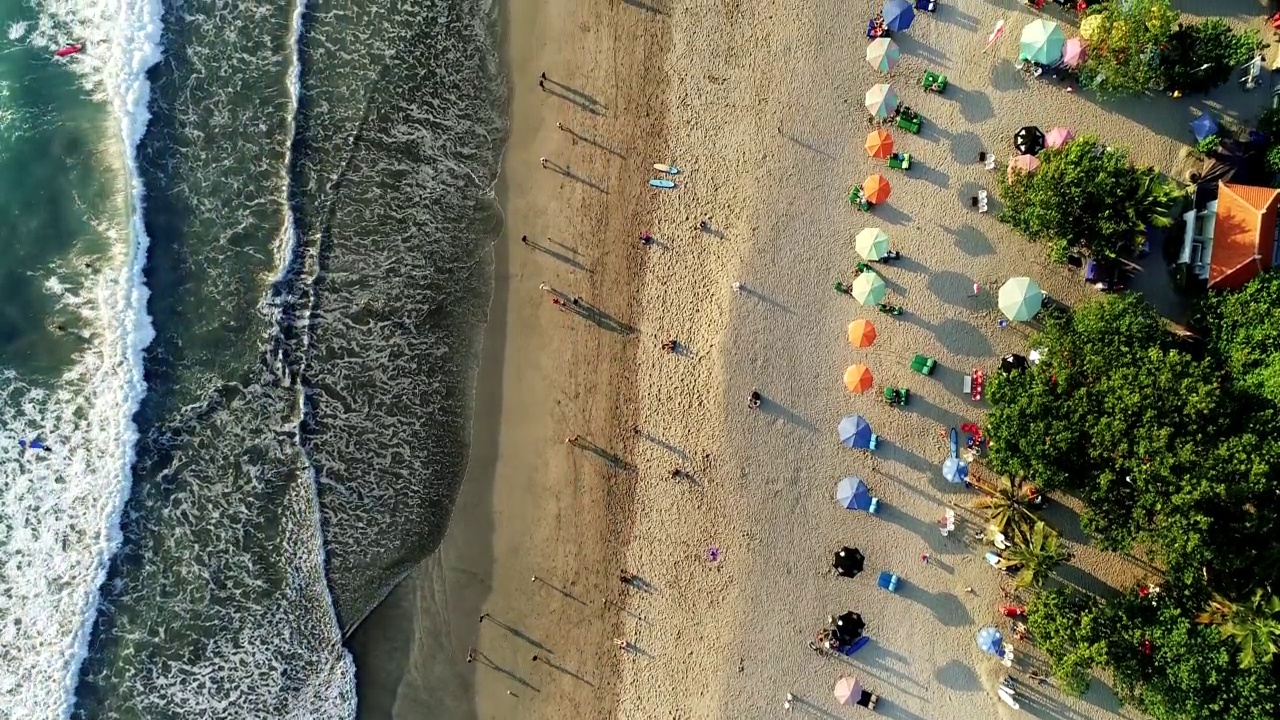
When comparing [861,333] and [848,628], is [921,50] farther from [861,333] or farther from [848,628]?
[848,628]

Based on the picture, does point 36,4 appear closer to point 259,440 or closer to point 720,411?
point 259,440

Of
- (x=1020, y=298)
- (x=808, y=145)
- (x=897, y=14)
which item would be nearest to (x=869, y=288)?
(x=1020, y=298)

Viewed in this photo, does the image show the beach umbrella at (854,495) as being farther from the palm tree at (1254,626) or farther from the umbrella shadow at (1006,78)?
the umbrella shadow at (1006,78)

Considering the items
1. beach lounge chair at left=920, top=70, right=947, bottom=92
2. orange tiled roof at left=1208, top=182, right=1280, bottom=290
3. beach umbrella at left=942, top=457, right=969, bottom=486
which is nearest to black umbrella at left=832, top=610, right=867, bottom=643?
beach umbrella at left=942, top=457, right=969, bottom=486

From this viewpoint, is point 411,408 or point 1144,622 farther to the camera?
point 411,408

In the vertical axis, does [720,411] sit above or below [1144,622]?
above

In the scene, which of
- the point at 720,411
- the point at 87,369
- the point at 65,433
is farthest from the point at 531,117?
the point at 65,433

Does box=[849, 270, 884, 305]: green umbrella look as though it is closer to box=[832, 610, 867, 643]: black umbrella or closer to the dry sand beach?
the dry sand beach
